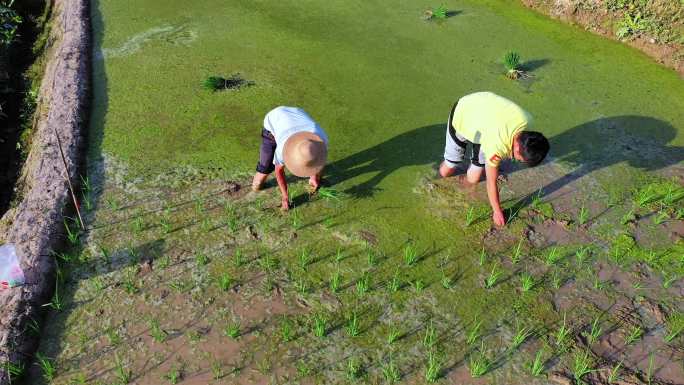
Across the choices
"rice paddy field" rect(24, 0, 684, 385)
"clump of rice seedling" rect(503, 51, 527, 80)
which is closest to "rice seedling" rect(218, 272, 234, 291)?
"rice paddy field" rect(24, 0, 684, 385)

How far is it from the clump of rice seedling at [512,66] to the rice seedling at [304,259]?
2.94 meters

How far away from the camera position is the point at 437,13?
5.69 metres

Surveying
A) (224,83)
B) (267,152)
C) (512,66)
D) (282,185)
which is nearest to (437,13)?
(512,66)

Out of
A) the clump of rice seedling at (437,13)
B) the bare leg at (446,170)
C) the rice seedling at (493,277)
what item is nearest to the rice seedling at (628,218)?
the rice seedling at (493,277)

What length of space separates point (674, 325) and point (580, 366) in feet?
2.53

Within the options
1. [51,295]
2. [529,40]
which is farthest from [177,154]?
[529,40]

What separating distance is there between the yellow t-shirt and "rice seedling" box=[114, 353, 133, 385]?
93.3 inches

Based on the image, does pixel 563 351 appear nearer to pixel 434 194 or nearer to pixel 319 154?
pixel 434 194

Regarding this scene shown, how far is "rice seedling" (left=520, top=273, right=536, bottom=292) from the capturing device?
3.01 m

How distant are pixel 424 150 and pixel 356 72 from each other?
1275mm

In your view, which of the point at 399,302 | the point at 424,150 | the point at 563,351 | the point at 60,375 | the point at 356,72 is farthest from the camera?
the point at 356,72

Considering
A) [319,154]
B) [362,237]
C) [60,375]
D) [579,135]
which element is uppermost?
[319,154]

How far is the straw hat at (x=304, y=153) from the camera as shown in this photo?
2871 millimetres

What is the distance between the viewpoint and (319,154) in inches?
115
